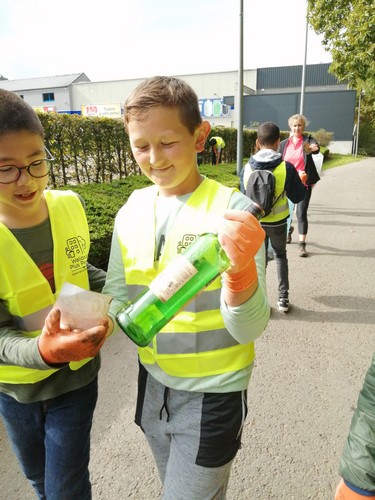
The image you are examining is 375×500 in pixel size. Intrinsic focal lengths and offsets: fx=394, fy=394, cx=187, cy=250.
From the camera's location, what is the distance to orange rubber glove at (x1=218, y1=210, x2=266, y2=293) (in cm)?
115

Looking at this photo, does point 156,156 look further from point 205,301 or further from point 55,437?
point 55,437

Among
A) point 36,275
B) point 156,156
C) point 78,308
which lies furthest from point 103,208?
point 78,308

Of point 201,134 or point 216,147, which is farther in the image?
point 216,147

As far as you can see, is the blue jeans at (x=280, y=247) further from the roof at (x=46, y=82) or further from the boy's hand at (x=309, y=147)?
the roof at (x=46, y=82)

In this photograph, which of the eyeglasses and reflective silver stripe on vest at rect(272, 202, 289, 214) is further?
reflective silver stripe on vest at rect(272, 202, 289, 214)

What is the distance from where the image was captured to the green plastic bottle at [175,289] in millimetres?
1174

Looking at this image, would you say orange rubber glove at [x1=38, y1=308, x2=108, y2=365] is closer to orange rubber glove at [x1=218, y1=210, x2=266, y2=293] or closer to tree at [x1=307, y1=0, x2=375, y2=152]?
orange rubber glove at [x1=218, y1=210, x2=266, y2=293]

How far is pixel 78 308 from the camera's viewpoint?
1218 mm

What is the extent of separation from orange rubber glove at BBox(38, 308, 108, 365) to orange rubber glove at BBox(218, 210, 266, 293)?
45 centimetres

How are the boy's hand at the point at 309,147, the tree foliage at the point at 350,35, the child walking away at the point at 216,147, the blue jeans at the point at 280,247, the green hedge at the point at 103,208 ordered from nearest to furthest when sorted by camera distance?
the blue jeans at the point at 280,247, the green hedge at the point at 103,208, the boy's hand at the point at 309,147, the tree foliage at the point at 350,35, the child walking away at the point at 216,147

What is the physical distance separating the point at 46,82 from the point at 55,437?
2432 inches

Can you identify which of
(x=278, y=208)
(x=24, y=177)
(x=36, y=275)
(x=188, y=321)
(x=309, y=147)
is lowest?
(x=278, y=208)

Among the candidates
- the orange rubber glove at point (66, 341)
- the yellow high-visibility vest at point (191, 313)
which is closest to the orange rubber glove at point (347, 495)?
the yellow high-visibility vest at point (191, 313)

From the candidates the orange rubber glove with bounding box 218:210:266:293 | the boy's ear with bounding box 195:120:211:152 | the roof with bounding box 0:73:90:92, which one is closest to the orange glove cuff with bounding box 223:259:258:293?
the orange rubber glove with bounding box 218:210:266:293
